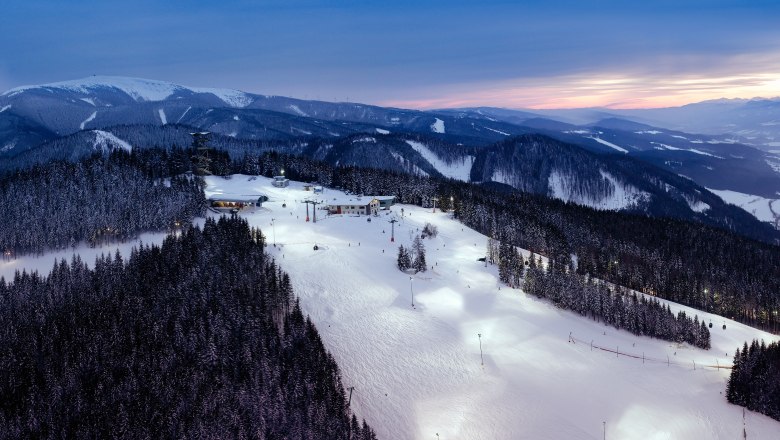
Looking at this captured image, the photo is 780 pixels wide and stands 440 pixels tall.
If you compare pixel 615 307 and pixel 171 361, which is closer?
pixel 171 361

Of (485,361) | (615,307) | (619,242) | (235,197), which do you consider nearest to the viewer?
(485,361)

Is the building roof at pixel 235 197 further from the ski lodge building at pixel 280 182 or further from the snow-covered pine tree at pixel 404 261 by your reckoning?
the snow-covered pine tree at pixel 404 261

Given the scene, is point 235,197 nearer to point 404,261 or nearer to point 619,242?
point 404,261

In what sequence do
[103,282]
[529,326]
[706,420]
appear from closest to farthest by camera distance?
[706,420] → [529,326] → [103,282]

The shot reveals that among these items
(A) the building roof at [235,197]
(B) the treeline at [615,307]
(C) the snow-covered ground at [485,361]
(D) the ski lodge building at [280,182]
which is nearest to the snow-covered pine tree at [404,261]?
(C) the snow-covered ground at [485,361]

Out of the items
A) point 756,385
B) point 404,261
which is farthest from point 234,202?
point 756,385

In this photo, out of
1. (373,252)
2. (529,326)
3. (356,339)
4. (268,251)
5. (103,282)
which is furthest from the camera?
(373,252)

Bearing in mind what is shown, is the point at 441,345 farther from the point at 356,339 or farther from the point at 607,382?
the point at 607,382

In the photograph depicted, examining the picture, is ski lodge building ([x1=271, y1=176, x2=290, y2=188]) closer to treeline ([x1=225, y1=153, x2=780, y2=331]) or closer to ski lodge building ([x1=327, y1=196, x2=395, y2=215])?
treeline ([x1=225, y1=153, x2=780, y2=331])

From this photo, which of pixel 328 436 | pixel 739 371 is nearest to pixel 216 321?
pixel 328 436
